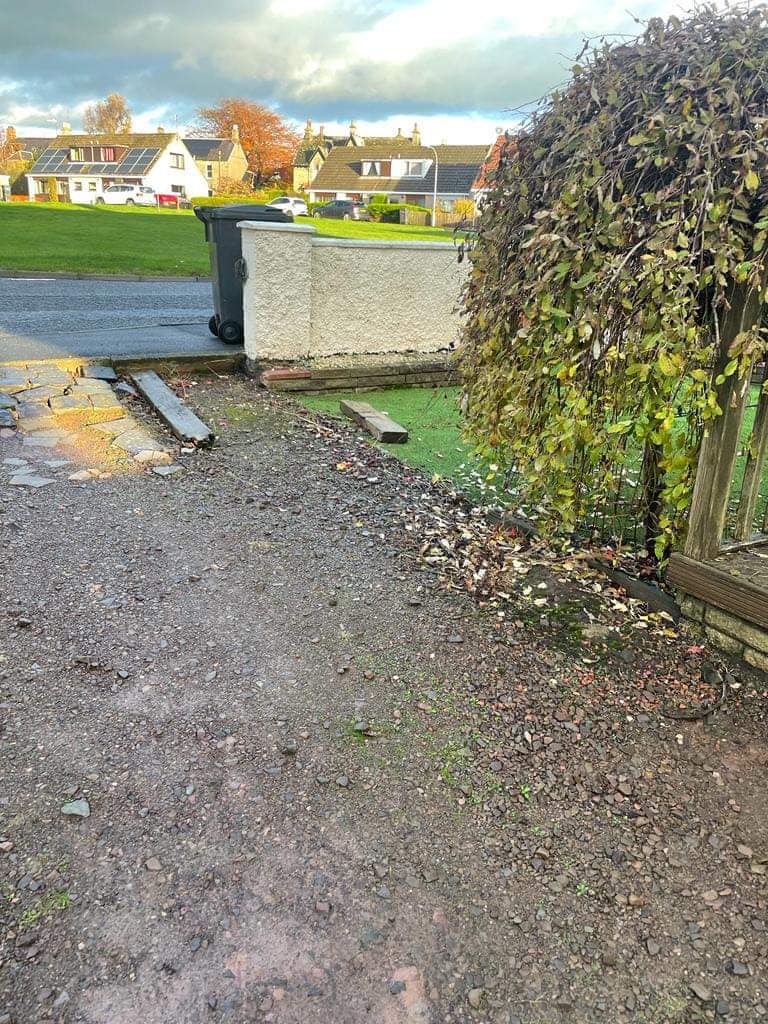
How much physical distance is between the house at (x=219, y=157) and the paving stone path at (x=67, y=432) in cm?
7361

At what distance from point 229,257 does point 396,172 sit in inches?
2699

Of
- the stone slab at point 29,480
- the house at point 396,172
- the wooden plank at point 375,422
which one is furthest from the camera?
the house at point 396,172

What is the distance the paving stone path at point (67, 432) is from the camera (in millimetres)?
4816

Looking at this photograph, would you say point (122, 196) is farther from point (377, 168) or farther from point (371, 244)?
point (371, 244)

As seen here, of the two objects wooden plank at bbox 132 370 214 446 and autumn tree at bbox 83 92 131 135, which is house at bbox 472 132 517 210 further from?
autumn tree at bbox 83 92 131 135

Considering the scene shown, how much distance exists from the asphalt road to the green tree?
5.32m

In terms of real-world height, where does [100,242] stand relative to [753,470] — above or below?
above

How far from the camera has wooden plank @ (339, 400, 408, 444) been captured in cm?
588

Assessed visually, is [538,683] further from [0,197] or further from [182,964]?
[0,197]

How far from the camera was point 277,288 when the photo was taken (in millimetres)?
7215

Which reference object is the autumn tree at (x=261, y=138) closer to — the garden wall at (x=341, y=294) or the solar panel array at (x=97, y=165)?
the solar panel array at (x=97, y=165)

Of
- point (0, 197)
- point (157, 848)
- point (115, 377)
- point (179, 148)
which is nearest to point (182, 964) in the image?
point (157, 848)

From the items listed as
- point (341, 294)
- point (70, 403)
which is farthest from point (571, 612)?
point (341, 294)

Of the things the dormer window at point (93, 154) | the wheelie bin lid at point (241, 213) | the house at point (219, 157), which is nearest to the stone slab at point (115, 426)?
the wheelie bin lid at point (241, 213)
